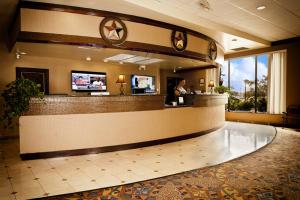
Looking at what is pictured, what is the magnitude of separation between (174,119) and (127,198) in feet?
12.0

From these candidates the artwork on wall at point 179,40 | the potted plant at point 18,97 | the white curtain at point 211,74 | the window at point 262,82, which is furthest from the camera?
the white curtain at point 211,74

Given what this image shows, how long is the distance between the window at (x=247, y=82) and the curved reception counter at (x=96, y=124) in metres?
5.68

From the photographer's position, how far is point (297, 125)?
27.9 feet

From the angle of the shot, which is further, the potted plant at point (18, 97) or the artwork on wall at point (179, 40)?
the artwork on wall at point (179, 40)

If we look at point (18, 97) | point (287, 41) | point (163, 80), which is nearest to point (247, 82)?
point (287, 41)

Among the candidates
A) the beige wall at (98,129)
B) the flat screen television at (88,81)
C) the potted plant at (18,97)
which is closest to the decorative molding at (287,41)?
the beige wall at (98,129)

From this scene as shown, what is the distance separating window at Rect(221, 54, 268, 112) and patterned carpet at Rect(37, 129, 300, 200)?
668 cm

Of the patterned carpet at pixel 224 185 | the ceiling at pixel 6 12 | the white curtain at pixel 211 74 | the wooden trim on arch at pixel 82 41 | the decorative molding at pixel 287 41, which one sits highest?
the decorative molding at pixel 287 41

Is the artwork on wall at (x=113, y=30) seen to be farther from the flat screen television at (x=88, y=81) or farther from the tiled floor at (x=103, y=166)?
the flat screen television at (x=88, y=81)

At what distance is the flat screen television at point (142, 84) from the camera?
31.3 feet

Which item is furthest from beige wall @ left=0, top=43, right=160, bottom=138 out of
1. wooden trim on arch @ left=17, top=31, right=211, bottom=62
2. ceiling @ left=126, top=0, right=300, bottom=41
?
ceiling @ left=126, top=0, right=300, bottom=41

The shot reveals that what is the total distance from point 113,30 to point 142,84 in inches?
187

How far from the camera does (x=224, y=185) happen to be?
310cm

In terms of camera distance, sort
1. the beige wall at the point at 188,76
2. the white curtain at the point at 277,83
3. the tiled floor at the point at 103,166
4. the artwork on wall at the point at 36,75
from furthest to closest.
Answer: the beige wall at the point at 188,76 < the white curtain at the point at 277,83 < the artwork on wall at the point at 36,75 < the tiled floor at the point at 103,166
